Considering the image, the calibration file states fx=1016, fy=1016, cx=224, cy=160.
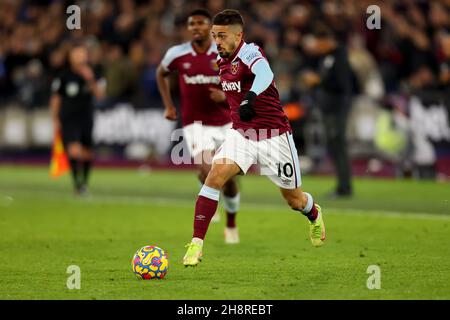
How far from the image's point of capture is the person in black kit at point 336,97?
16.9 m

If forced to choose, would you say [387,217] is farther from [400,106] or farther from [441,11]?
[441,11]

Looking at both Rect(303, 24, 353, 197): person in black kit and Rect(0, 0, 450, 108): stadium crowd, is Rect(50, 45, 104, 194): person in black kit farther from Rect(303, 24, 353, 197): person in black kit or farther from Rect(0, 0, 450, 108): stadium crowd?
Rect(303, 24, 353, 197): person in black kit

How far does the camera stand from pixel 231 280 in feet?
29.5

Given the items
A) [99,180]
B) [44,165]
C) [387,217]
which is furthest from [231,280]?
[44,165]

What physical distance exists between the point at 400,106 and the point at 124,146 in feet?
24.5

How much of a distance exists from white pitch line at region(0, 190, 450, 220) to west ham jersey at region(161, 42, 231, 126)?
309cm

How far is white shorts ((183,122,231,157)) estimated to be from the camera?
12578 mm

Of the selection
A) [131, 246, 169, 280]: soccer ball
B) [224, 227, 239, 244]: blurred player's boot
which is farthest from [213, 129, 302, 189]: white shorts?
[224, 227, 239, 244]: blurred player's boot

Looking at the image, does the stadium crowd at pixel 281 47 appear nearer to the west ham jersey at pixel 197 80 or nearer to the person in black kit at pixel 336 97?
the person in black kit at pixel 336 97

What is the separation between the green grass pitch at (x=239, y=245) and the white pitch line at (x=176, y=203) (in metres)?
0.02

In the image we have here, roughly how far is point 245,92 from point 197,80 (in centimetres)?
289

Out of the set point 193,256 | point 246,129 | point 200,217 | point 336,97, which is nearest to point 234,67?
point 246,129

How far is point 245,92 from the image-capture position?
9.83 m

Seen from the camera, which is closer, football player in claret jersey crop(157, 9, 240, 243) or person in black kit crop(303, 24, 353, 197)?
football player in claret jersey crop(157, 9, 240, 243)
